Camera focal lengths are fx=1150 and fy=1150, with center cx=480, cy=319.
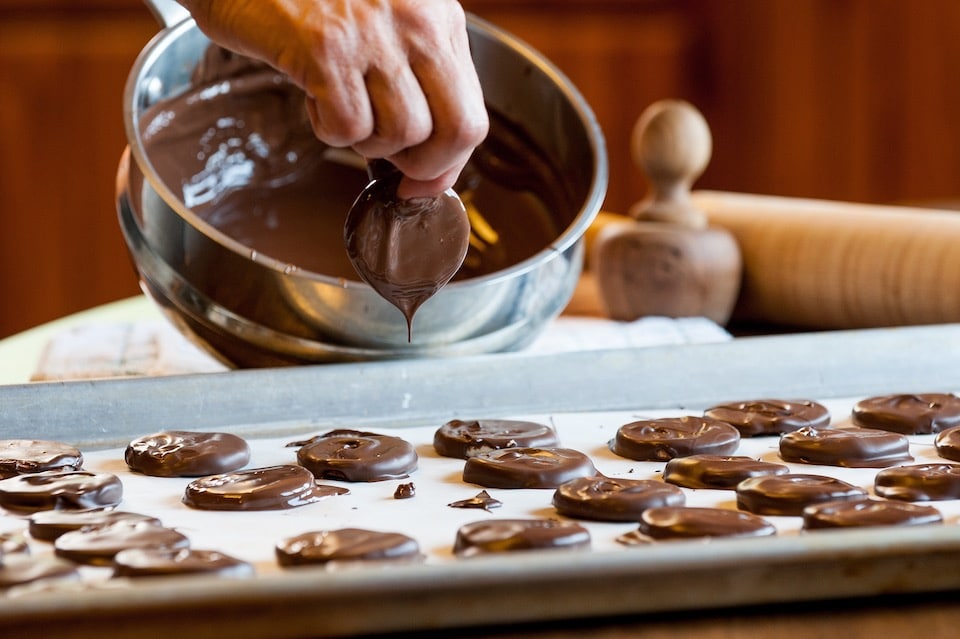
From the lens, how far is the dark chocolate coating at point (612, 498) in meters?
0.73

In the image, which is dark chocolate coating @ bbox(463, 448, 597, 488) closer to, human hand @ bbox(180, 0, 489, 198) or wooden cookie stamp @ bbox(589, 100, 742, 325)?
human hand @ bbox(180, 0, 489, 198)

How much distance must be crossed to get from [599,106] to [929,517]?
3118 mm

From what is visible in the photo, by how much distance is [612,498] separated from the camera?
0.74 metres

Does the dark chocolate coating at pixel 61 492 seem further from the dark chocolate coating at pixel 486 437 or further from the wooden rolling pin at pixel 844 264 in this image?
the wooden rolling pin at pixel 844 264

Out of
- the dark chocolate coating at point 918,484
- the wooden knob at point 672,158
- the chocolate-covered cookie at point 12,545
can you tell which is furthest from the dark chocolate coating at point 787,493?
the wooden knob at point 672,158

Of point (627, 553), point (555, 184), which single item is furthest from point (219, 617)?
point (555, 184)

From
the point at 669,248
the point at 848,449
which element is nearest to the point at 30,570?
the point at 848,449

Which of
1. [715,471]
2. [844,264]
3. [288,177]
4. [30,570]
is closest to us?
[30,570]

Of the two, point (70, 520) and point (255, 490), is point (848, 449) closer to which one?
point (255, 490)

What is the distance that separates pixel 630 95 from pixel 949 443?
9.66 ft

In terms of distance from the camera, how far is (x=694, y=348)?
1.08m

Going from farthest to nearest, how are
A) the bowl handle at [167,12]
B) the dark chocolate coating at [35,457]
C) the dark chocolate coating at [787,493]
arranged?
the bowl handle at [167,12] < the dark chocolate coating at [35,457] < the dark chocolate coating at [787,493]

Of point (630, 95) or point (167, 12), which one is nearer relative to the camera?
point (167, 12)

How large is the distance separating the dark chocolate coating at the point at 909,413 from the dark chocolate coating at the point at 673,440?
13cm
